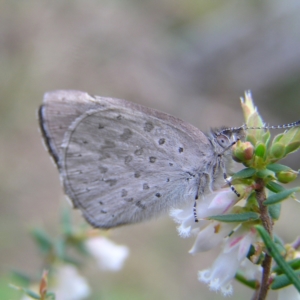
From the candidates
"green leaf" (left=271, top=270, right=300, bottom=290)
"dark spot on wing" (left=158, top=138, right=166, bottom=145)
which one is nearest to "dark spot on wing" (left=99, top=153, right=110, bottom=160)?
"dark spot on wing" (left=158, top=138, right=166, bottom=145)

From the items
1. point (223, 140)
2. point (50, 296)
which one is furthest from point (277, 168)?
point (50, 296)

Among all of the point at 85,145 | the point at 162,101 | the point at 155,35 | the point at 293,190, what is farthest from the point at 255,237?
the point at 155,35

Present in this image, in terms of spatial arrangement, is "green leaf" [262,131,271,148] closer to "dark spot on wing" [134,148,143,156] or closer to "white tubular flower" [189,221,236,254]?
"white tubular flower" [189,221,236,254]

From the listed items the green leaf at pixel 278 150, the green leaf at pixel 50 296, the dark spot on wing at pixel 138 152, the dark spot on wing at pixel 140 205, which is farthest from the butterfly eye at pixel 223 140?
the green leaf at pixel 50 296

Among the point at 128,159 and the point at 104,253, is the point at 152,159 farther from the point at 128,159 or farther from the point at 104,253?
the point at 104,253

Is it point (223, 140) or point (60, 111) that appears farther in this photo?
point (60, 111)

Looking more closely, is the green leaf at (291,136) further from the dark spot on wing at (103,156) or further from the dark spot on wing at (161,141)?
the dark spot on wing at (103,156)
